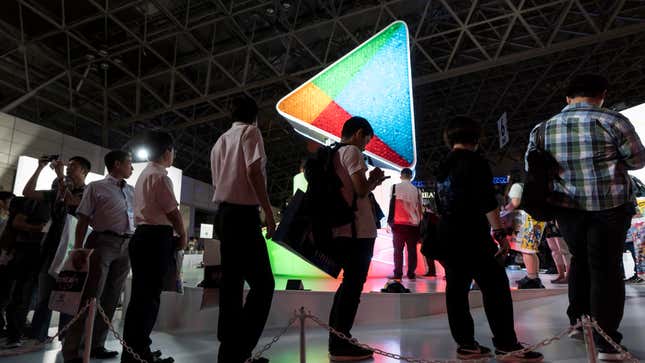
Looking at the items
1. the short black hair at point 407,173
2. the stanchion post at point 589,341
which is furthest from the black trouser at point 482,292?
the short black hair at point 407,173

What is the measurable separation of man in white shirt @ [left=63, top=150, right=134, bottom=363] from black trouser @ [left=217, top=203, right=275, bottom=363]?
91cm

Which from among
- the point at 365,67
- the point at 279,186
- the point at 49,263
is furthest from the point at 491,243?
the point at 279,186

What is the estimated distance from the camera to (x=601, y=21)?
10.6 m

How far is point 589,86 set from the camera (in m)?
2.07

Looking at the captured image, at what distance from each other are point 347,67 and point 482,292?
4220 millimetres

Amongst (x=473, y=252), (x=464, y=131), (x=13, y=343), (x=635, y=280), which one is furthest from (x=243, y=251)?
(x=635, y=280)

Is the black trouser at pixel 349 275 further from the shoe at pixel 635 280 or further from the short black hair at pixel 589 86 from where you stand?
the shoe at pixel 635 280

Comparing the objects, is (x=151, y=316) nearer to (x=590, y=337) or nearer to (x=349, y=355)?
(x=349, y=355)

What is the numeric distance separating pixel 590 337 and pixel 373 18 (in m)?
11.2

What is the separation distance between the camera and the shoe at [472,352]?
194cm

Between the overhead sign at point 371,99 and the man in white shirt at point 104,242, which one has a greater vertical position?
the overhead sign at point 371,99

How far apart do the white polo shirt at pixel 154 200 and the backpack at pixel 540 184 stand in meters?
1.78

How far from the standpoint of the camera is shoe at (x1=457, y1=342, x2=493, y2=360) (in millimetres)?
1943

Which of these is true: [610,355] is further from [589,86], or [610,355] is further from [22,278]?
[22,278]
